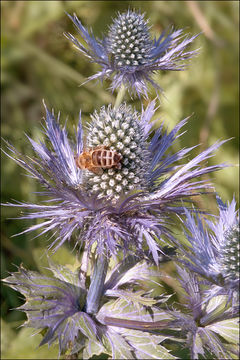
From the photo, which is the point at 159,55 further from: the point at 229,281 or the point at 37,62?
the point at 37,62

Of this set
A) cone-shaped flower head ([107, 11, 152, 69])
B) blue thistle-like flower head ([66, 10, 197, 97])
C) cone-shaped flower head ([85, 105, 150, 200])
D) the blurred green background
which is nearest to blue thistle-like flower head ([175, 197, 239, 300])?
cone-shaped flower head ([85, 105, 150, 200])

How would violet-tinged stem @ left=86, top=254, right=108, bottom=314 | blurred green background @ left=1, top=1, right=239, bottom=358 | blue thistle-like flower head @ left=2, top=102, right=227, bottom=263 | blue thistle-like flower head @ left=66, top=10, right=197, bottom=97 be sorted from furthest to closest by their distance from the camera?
blurred green background @ left=1, top=1, right=239, bottom=358 < blue thistle-like flower head @ left=66, top=10, right=197, bottom=97 < violet-tinged stem @ left=86, top=254, right=108, bottom=314 < blue thistle-like flower head @ left=2, top=102, right=227, bottom=263

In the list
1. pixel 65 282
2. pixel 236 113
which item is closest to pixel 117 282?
pixel 65 282

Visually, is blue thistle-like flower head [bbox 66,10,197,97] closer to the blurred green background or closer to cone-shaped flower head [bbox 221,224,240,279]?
cone-shaped flower head [bbox 221,224,240,279]

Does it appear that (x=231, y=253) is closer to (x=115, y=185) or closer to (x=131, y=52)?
(x=115, y=185)

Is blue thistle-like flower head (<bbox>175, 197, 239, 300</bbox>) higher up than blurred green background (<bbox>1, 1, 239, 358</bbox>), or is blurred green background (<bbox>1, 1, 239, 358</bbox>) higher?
blurred green background (<bbox>1, 1, 239, 358</bbox>)

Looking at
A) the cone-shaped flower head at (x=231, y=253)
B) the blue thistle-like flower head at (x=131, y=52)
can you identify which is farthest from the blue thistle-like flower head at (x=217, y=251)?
the blue thistle-like flower head at (x=131, y=52)
